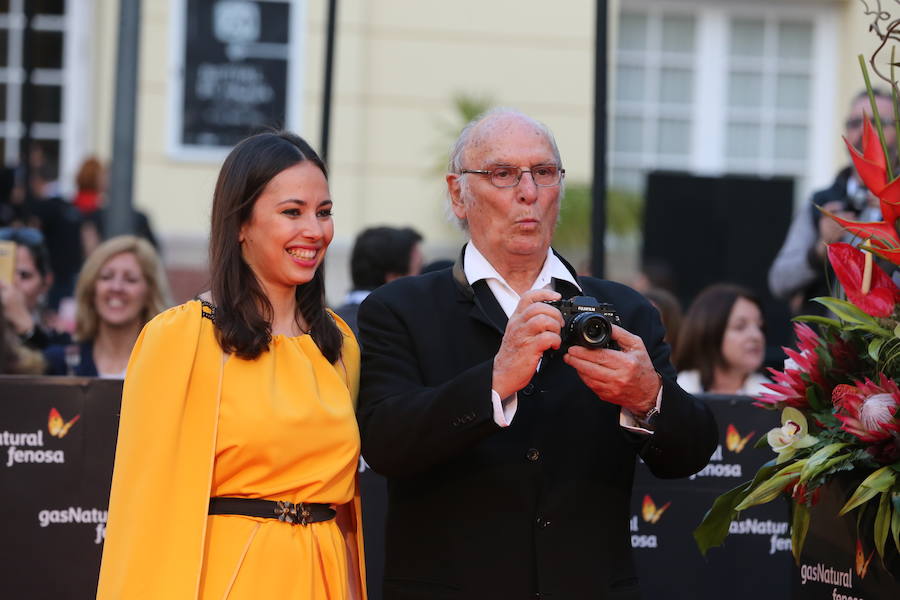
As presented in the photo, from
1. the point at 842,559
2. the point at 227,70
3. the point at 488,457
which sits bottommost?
the point at 842,559

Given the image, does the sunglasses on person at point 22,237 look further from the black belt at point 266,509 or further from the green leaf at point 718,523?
the green leaf at point 718,523

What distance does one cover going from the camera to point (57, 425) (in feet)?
14.2

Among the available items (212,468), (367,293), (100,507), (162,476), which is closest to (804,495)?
(212,468)

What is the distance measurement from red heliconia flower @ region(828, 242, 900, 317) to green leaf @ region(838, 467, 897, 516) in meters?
0.37

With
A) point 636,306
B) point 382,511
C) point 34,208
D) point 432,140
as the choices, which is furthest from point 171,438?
point 432,140

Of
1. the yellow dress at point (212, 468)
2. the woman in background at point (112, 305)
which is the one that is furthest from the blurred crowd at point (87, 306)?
the yellow dress at point (212, 468)

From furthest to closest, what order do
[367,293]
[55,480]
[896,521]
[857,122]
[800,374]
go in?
[857,122] < [367,293] < [55,480] < [800,374] < [896,521]

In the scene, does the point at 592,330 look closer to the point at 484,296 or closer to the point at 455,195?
the point at 484,296

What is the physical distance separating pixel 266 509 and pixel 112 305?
125 inches

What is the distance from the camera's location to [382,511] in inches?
179

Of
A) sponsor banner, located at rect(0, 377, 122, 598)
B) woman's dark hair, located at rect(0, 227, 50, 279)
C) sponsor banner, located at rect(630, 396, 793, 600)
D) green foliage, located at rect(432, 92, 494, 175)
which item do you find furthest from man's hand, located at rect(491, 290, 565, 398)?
green foliage, located at rect(432, 92, 494, 175)

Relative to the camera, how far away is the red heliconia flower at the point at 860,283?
10.1 ft

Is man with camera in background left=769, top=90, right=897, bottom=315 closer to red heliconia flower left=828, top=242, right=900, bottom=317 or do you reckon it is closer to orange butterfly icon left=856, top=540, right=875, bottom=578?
red heliconia flower left=828, top=242, right=900, bottom=317

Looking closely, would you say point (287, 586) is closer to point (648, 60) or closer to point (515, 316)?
point (515, 316)
